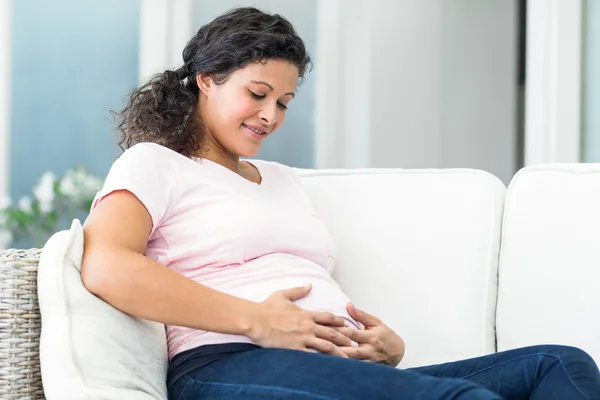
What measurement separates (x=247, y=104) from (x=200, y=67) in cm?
14

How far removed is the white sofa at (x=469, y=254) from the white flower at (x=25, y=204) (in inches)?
65.0

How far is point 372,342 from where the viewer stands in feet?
4.57

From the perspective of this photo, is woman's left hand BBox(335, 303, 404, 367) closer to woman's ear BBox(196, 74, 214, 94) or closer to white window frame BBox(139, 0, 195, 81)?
woman's ear BBox(196, 74, 214, 94)

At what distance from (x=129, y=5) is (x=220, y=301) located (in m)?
2.36

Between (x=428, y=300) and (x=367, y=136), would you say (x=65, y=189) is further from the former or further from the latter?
(x=428, y=300)

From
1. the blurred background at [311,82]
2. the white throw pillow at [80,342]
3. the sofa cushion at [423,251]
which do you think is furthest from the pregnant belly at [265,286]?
the blurred background at [311,82]

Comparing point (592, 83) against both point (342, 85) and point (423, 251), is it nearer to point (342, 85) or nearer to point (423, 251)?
point (342, 85)

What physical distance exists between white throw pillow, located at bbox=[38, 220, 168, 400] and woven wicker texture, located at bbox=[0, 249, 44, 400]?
0.02 metres

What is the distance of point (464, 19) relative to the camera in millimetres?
4094

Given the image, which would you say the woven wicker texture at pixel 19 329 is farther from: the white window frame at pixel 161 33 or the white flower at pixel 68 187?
the white window frame at pixel 161 33

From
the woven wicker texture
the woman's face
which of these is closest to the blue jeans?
the woven wicker texture

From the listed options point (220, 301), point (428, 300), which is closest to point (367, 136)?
point (428, 300)

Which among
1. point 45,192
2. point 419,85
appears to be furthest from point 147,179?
point 419,85

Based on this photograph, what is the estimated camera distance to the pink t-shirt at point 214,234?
1.35m
